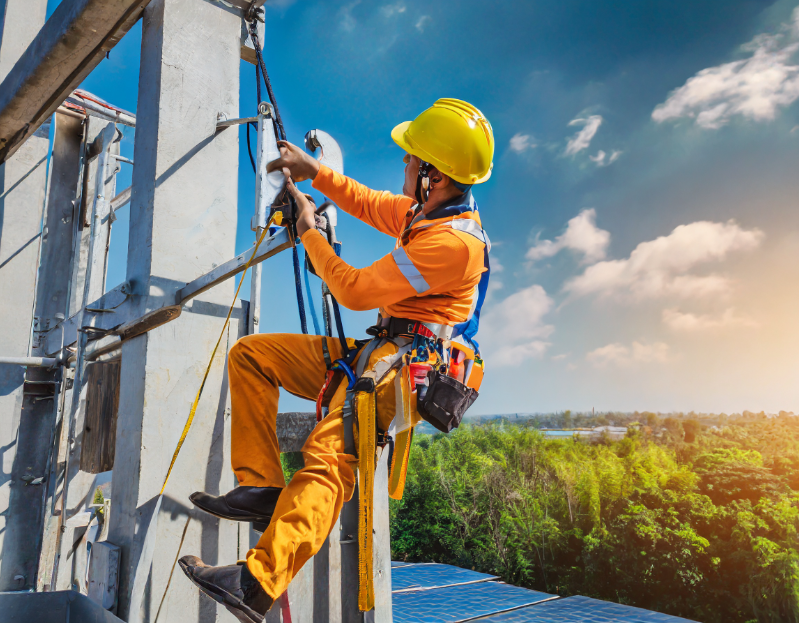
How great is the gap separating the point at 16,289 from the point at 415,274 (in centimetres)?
425

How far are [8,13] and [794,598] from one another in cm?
1479

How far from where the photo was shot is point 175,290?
7.50ft

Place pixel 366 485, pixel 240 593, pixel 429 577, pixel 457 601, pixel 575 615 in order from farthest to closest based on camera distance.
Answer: pixel 429 577 < pixel 457 601 < pixel 575 615 < pixel 366 485 < pixel 240 593

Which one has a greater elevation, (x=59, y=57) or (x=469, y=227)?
(x=59, y=57)

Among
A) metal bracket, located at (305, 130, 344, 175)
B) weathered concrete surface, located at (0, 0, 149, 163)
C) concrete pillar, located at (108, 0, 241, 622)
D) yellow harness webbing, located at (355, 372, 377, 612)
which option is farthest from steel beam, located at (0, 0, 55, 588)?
yellow harness webbing, located at (355, 372, 377, 612)

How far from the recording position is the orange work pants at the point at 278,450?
1.51 meters

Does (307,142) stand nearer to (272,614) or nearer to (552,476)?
(272,614)

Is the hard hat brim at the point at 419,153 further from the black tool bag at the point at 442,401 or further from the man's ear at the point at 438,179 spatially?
the black tool bag at the point at 442,401

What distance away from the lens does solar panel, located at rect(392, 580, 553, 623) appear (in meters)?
6.41

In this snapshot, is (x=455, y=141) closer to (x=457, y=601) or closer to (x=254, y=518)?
(x=254, y=518)

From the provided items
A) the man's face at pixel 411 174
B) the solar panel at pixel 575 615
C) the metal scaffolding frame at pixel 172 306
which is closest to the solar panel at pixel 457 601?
the solar panel at pixel 575 615

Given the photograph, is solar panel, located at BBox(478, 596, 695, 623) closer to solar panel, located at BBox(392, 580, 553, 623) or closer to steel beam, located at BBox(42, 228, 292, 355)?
solar panel, located at BBox(392, 580, 553, 623)

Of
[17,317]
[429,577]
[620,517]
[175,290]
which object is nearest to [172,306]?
[175,290]

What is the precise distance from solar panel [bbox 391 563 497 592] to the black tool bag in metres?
6.78
